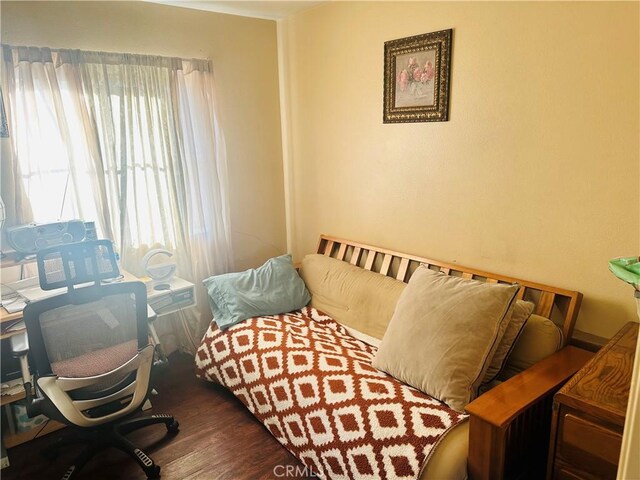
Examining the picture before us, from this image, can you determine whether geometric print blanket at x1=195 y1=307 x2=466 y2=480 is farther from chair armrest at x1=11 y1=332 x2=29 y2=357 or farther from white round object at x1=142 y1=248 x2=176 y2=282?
chair armrest at x1=11 y1=332 x2=29 y2=357

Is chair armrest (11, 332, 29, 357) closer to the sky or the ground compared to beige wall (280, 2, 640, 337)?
closer to the ground

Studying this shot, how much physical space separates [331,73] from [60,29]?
1608 mm

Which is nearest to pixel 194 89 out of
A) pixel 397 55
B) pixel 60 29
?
pixel 60 29

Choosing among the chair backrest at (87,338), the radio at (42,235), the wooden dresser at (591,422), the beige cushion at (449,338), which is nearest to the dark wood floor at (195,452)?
the chair backrest at (87,338)

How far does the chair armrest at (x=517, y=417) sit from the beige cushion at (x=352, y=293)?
87cm

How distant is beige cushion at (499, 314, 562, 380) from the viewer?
6.29ft

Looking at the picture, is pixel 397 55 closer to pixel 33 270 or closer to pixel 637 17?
pixel 637 17

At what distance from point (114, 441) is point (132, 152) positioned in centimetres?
166

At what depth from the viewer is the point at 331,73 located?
2.99 metres

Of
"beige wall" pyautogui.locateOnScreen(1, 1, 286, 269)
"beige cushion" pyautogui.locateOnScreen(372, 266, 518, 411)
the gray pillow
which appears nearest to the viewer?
"beige cushion" pyautogui.locateOnScreen(372, 266, 518, 411)

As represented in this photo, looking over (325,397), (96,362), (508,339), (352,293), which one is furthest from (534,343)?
(96,362)

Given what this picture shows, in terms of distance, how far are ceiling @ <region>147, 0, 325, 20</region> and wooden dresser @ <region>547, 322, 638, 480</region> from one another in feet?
8.70

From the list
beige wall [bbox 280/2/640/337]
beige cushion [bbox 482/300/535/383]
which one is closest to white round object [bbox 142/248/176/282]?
→ beige wall [bbox 280/2/640/337]

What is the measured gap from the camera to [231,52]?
3102 millimetres
